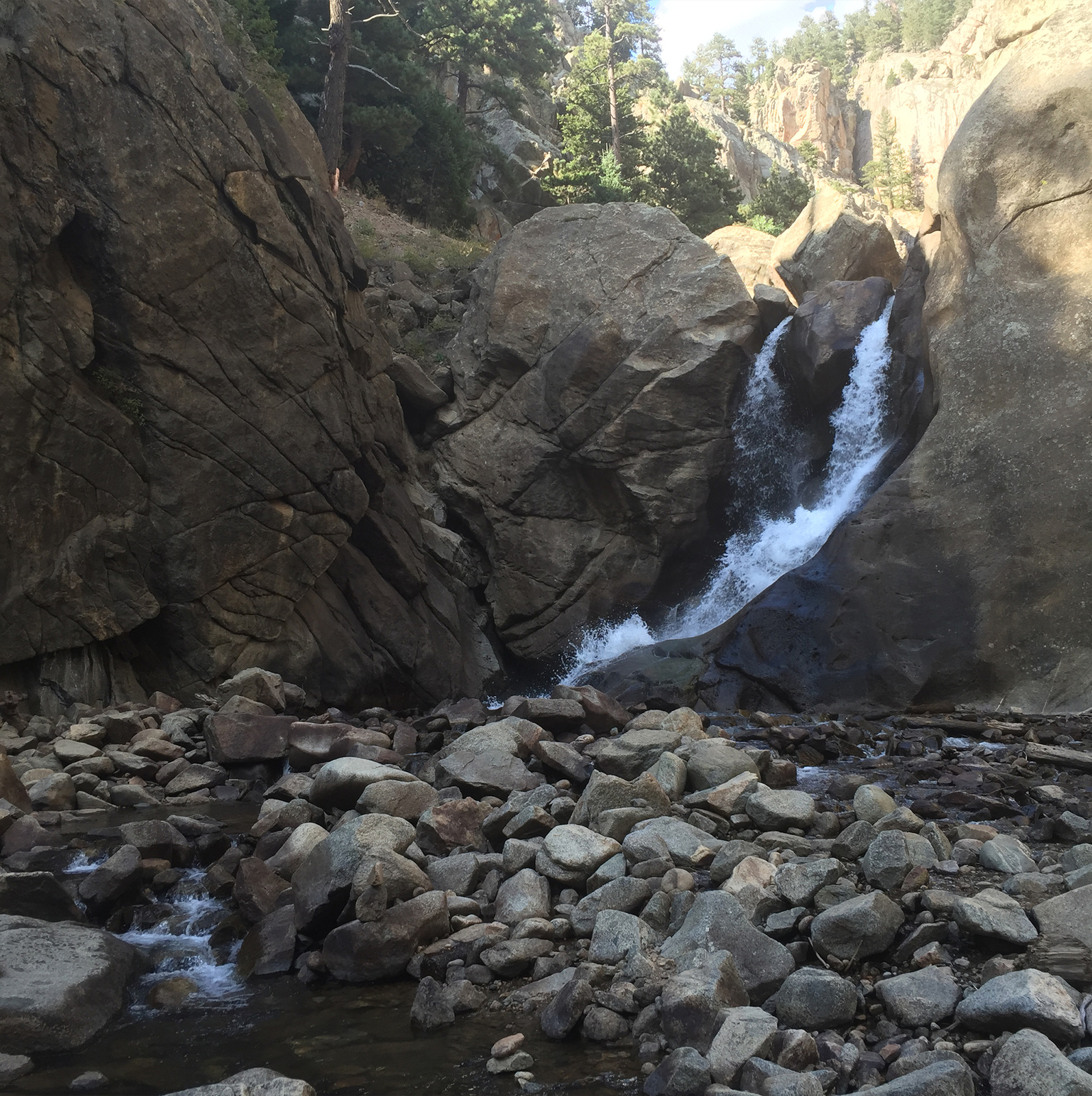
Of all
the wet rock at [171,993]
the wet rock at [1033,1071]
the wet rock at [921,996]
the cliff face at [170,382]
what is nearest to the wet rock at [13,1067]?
the wet rock at [171,993]

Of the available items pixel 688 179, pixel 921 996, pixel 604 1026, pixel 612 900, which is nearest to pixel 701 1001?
pixel 604 1026

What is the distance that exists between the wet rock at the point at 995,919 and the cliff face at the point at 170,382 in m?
10.6

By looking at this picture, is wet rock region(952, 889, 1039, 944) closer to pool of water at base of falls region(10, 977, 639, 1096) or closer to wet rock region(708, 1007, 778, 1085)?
wet rock region(708, 1007, 778, 1085)

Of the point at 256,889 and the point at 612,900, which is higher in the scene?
the point at 256,889

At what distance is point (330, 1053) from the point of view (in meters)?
4.20

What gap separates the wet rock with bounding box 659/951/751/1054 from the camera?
3.92 m

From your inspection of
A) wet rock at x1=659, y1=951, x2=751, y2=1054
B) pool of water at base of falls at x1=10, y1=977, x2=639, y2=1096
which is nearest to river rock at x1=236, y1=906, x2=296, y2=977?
pool of water at base of falls at x1=10, y1=977, x2=639, y2=1096

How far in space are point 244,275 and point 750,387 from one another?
33.8 ft

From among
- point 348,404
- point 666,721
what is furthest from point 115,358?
point 666,721

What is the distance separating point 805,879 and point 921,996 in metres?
1.04

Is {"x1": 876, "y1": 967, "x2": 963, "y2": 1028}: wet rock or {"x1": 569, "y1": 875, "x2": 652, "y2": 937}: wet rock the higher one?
{"x1": 569, "y1": 875, "x2": 652, "y2": 937}: wet rock

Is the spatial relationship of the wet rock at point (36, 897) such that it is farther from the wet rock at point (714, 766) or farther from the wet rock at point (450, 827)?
the wet rock at point (714, 766)

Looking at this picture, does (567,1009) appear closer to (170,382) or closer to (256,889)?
(256,889)

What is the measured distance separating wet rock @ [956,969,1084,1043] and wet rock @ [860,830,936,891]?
122 centimetres
